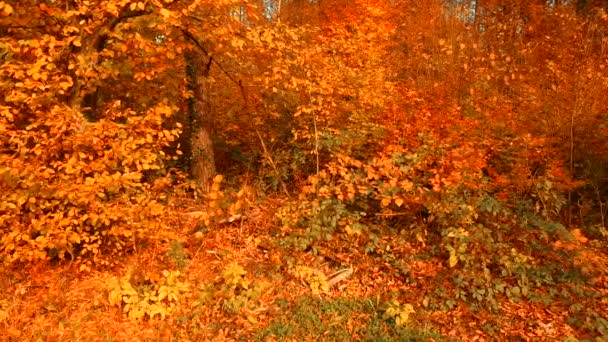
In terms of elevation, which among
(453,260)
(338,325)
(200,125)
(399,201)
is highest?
(200,125)

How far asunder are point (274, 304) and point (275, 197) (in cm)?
284

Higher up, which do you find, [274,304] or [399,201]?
[399,201]

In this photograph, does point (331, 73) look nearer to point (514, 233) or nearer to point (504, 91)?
point (514, 233)

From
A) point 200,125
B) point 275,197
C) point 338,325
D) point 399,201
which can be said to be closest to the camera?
point 338,325

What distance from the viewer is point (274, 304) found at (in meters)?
5.52

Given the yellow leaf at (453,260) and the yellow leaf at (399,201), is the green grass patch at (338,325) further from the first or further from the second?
the yellow leaf at (399,201)

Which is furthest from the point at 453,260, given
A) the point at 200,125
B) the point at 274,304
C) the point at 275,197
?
the point at 200,125

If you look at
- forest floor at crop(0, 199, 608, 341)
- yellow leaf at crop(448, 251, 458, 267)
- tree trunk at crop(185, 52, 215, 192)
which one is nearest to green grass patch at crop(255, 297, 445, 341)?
forest floor at crop(0, 199, 608, 341)

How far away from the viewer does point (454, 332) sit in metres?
5.02

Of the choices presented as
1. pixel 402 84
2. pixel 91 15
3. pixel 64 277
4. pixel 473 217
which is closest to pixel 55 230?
pixel 64 277

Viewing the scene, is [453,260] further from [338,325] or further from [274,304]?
[274,304]

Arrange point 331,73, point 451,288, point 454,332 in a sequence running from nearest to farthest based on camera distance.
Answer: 1. point 454,332
2. point 451,288
3. point 331,73

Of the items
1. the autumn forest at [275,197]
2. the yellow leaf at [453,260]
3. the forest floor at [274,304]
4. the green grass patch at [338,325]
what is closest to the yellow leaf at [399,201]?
the autumn forest at [275,197]

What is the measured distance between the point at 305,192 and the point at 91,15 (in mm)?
3784
